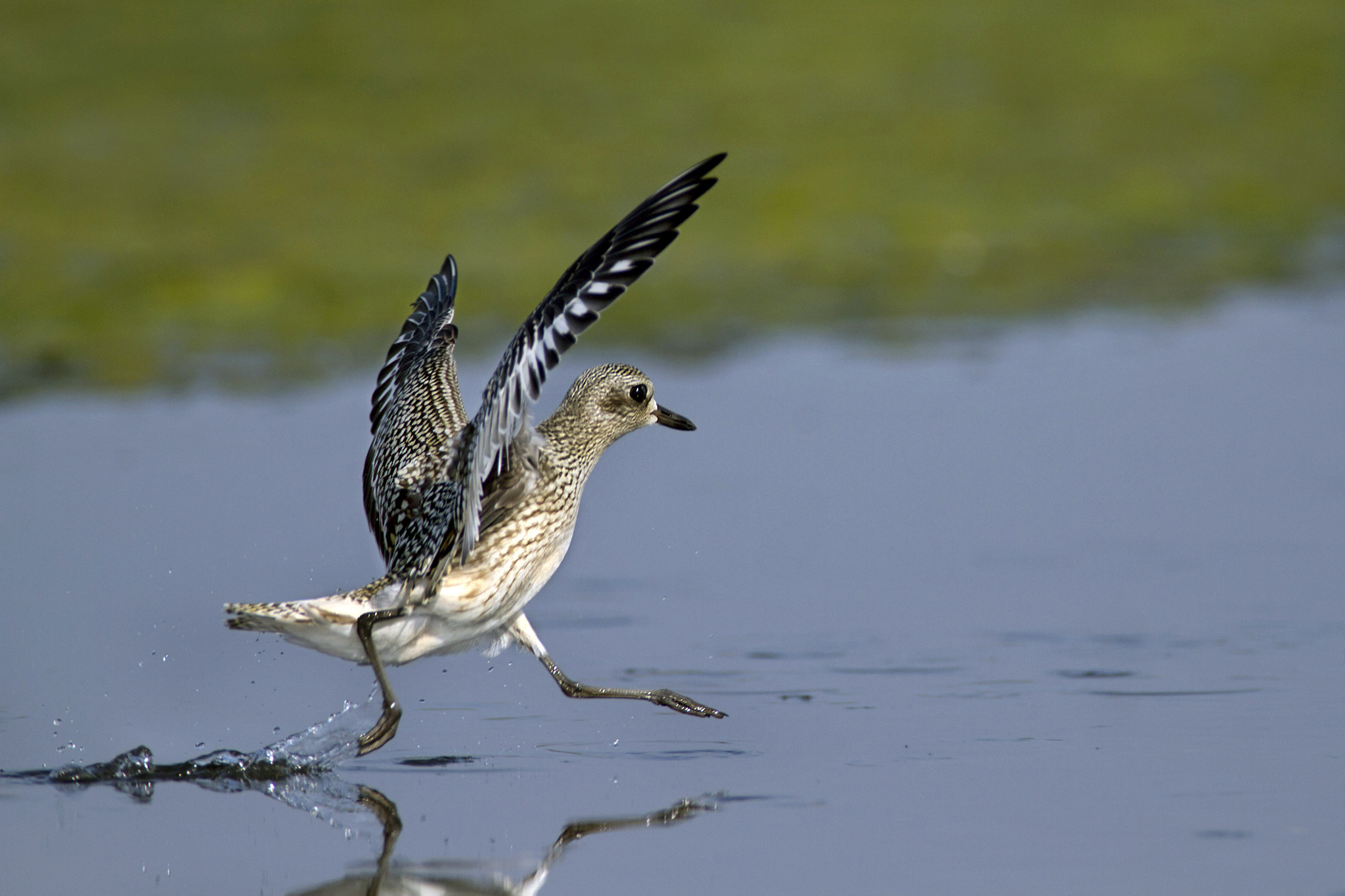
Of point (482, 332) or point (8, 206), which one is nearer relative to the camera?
point (482, 332)

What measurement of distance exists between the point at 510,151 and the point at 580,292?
1323 cm

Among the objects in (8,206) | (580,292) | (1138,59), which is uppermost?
(1138,59)

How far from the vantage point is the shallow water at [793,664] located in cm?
564

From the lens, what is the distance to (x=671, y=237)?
631 cm

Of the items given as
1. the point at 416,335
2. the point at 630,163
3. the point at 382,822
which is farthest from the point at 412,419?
the point at 630,163

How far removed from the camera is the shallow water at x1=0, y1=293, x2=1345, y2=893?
18.5 ft

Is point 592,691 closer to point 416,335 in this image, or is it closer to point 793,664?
point 793,664

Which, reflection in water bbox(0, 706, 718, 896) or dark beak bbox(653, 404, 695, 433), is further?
dark beak bbox(653, 404, 695, 433)

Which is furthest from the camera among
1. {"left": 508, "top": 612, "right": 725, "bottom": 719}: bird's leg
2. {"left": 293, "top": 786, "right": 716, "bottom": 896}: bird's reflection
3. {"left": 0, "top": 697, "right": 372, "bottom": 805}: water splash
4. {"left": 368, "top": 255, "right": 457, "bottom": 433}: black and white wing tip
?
{"left": 368, "top": 255, "right": 457, "bottom": 433}: black and white wing tip

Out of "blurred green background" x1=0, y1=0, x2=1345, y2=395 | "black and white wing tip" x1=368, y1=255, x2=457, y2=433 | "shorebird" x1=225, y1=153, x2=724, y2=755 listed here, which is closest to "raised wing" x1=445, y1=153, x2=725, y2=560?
"shorebird" x1=225, y1=153, x2=724, y2=755

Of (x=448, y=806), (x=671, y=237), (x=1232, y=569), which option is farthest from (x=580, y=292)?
(x=1232, y=569)

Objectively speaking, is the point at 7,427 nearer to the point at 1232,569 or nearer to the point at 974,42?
the point at 1232,569

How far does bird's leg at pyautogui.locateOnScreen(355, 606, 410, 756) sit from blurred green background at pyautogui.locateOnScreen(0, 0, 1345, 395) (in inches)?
279

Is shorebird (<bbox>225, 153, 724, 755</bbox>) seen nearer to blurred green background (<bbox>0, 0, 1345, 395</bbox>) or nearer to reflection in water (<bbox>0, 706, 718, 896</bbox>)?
reflection in water (<bbox>0, 706, 718, 896</bbox>)
